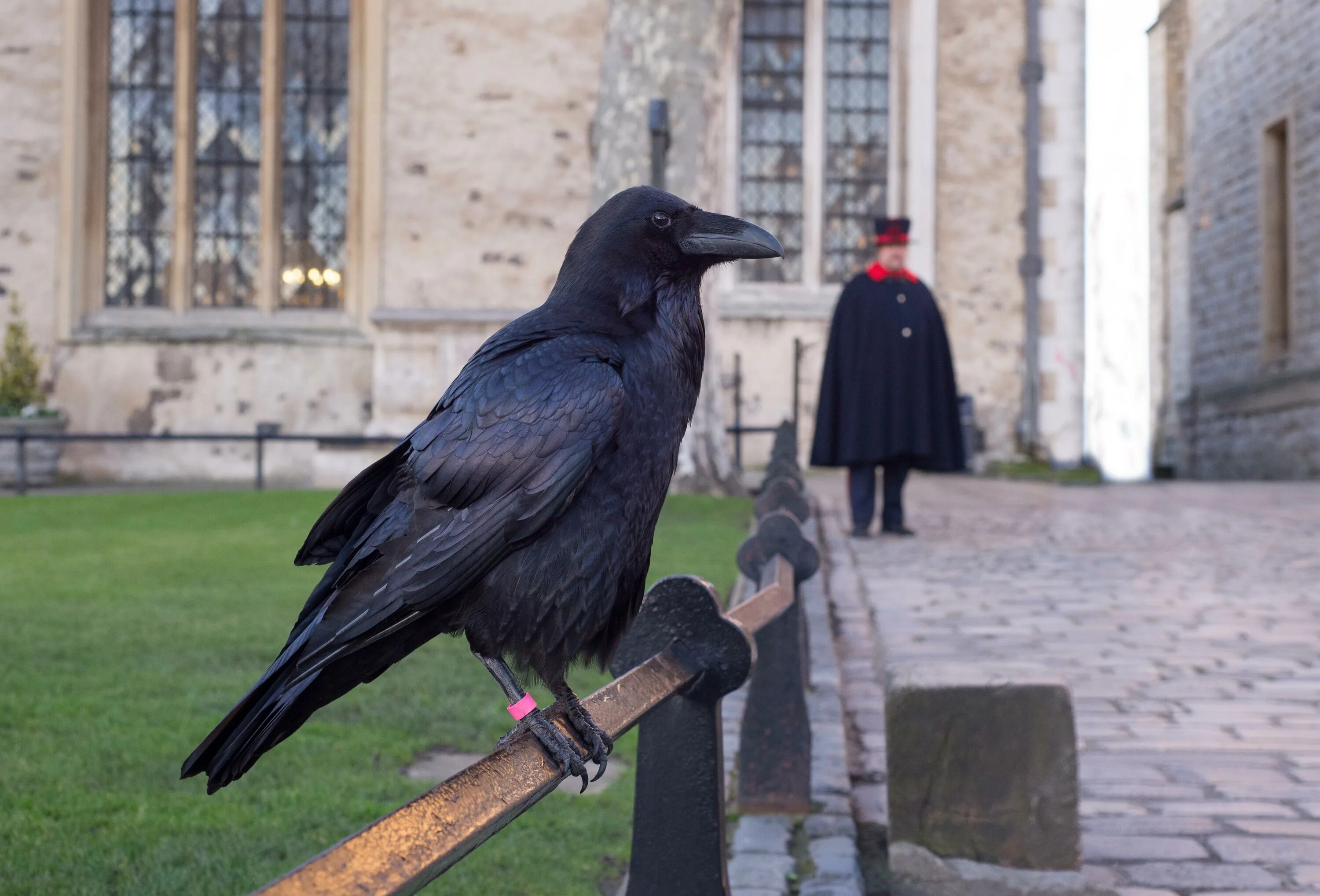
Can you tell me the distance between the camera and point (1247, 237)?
22.0 meters

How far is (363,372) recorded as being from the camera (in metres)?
16.8

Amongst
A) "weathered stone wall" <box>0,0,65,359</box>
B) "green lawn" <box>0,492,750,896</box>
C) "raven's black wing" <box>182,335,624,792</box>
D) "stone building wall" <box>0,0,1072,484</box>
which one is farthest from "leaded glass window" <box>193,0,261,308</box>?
"raven's black wing" <box>182,335,624,792</box>

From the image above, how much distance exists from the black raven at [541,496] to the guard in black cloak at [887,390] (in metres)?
7.73

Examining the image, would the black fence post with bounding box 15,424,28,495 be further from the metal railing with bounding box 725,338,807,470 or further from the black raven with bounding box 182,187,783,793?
the black raven with bounding box 182,187,783,793

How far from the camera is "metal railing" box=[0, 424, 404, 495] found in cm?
1349

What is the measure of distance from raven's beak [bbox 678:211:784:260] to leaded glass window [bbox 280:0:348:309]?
52.3 ft

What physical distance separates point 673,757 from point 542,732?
0.65 metres

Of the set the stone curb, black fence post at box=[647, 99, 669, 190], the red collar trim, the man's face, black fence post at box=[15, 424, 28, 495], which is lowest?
the stone curb

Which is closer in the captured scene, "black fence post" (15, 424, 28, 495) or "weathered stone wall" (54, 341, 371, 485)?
"black fence post" (15, 424, 28, 495)

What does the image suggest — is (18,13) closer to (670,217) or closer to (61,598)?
(61,598)

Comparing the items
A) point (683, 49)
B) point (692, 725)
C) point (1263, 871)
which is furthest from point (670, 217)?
point (683, 49)

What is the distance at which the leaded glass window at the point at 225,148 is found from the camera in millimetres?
17359

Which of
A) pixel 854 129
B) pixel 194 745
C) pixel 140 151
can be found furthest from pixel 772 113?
pixel 194 745

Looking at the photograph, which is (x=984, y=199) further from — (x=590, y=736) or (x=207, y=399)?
(x=590, y=736)
